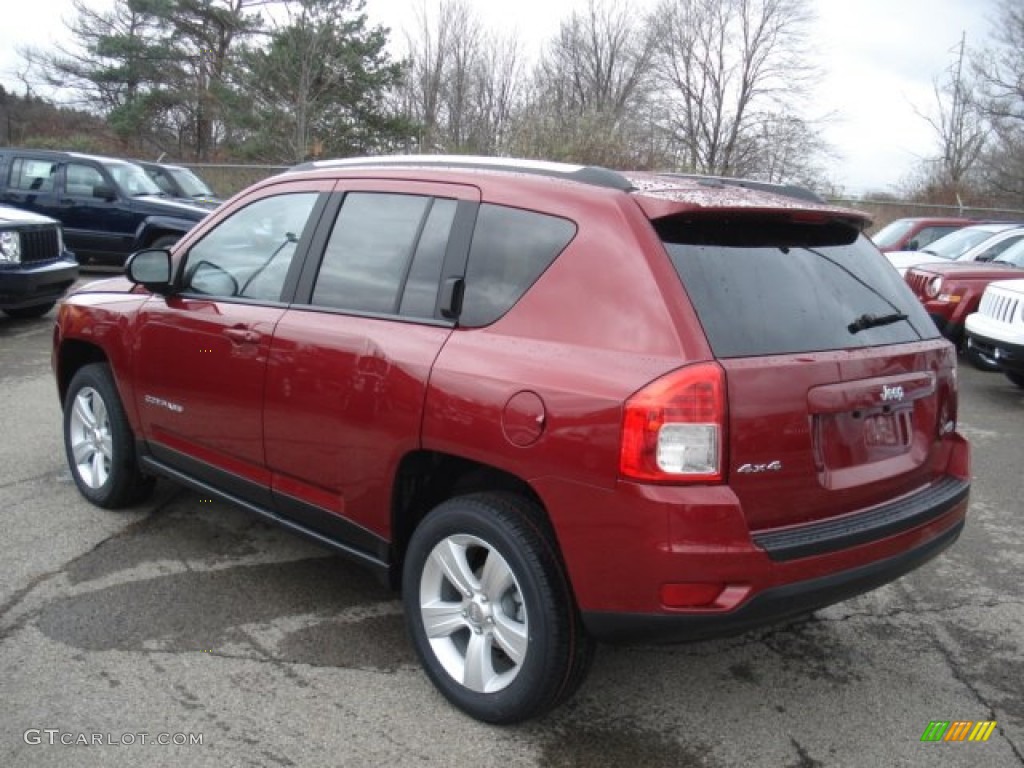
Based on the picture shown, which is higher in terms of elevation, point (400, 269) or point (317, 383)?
point (400, 269)

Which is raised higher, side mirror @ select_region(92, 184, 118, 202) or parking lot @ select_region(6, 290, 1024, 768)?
side mirror @ select_region(92, 184, 118, 202)

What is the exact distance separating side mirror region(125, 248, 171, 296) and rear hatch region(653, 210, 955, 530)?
2.44m

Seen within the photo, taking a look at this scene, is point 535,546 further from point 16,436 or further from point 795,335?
point 16,436

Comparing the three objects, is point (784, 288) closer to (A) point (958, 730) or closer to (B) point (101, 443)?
(A) point (958, 730)

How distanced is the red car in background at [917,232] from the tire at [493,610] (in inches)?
485

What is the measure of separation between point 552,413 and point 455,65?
3582 centimetres

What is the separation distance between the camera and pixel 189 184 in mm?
16297

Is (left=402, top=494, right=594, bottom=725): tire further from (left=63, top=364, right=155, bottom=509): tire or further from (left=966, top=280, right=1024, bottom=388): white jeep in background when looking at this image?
(left=966, top=280, right=1024, bottom=388): white jeep in background

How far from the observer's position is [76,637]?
341 centimetres

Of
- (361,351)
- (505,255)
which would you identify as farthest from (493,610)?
(505,255)

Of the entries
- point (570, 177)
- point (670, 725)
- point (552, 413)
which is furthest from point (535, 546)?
point (570, 177)

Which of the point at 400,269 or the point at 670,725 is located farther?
the point at 400,269

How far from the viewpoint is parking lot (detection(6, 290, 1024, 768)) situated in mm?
2846

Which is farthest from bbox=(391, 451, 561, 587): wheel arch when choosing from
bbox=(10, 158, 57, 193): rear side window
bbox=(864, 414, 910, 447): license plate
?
bbox=(10, 158, 57, 193): rear side window
